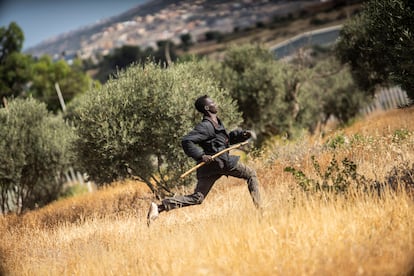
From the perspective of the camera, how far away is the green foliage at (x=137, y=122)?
11.1 metres

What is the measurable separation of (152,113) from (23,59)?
36898mm

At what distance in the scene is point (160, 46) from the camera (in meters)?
58.7

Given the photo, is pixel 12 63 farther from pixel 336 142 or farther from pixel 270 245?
pixel 270 245

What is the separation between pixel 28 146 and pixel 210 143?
10.6 m

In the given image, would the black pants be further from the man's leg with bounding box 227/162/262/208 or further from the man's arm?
the man's arm

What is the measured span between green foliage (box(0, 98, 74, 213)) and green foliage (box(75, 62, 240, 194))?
8.50 feet

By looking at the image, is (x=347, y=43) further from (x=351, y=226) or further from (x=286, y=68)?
(x=351, y=226)

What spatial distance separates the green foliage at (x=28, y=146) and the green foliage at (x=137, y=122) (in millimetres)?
2589

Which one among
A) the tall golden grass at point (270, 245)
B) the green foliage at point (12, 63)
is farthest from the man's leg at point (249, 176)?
the green foliage at point (12, 63)

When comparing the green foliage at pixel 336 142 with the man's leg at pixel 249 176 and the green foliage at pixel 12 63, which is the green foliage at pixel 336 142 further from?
the green foliage at pixel 12 63

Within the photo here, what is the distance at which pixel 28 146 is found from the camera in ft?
50.0

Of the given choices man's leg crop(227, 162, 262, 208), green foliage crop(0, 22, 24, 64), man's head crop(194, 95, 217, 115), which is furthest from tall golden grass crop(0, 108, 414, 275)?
green foliage crop(0, 22, 24, 64)

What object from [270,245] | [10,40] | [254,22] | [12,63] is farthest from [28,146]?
[254,22]

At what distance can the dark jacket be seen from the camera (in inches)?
262
